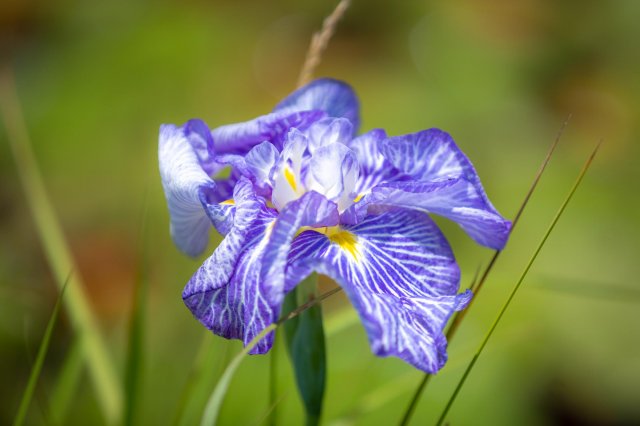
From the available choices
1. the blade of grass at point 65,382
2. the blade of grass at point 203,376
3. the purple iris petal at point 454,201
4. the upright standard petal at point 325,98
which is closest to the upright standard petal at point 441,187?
the purple iris petal at point 454,201

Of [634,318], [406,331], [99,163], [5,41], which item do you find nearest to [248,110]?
[99,163]

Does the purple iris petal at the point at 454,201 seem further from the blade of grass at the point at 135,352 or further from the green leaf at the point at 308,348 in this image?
the blade of grass at the point at 135,352

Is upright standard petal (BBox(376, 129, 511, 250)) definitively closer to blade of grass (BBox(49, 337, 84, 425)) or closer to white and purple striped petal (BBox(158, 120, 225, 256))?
white and purple striped petal (BBox(158, 120, 225, 256))

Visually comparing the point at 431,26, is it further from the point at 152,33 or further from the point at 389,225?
the point at 389,225

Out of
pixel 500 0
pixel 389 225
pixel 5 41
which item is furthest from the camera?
pixel 500 0

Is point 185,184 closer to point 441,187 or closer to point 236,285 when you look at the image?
point 236,285

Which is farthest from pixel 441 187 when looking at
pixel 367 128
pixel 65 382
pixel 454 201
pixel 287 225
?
pixel 367 128
